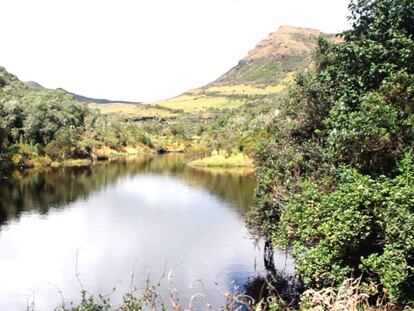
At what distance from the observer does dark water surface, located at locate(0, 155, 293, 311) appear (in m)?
29.9

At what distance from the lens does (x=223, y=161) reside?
10331cm

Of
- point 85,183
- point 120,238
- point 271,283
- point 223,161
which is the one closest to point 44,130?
point 85,183

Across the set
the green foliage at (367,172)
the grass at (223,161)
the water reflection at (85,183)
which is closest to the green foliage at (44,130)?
the water reflection at (85,183)

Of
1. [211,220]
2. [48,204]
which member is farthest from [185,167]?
[211,220]

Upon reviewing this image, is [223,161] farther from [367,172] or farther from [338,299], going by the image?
[338,299]

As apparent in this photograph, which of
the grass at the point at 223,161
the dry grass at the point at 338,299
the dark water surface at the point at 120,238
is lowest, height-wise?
the dark water surface at the point at 120,238

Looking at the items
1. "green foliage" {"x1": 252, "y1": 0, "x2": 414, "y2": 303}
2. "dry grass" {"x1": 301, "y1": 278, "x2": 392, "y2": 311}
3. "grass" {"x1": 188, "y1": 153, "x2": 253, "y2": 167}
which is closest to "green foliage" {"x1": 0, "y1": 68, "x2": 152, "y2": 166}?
"grass" {"x1": 188, "y1": 153, "x2": 253, "y2": 167}

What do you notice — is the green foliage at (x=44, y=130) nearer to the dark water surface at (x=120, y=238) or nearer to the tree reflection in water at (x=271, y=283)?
the dark water surface at (x=120, y=238)

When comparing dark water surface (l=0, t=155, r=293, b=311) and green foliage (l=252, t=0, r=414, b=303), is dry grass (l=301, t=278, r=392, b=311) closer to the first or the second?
dark water surface (l=0, t=155, r=293, b=311)

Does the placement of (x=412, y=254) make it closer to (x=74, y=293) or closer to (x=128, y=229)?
(x=74, y=293)

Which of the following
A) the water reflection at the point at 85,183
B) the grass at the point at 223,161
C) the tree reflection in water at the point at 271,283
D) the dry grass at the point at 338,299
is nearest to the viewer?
the dry grass at the point at 338,299

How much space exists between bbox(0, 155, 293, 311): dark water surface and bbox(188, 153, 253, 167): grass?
795 inches

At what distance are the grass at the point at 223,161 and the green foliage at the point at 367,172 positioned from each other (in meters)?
77.8

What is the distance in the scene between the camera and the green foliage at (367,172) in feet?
47.3
